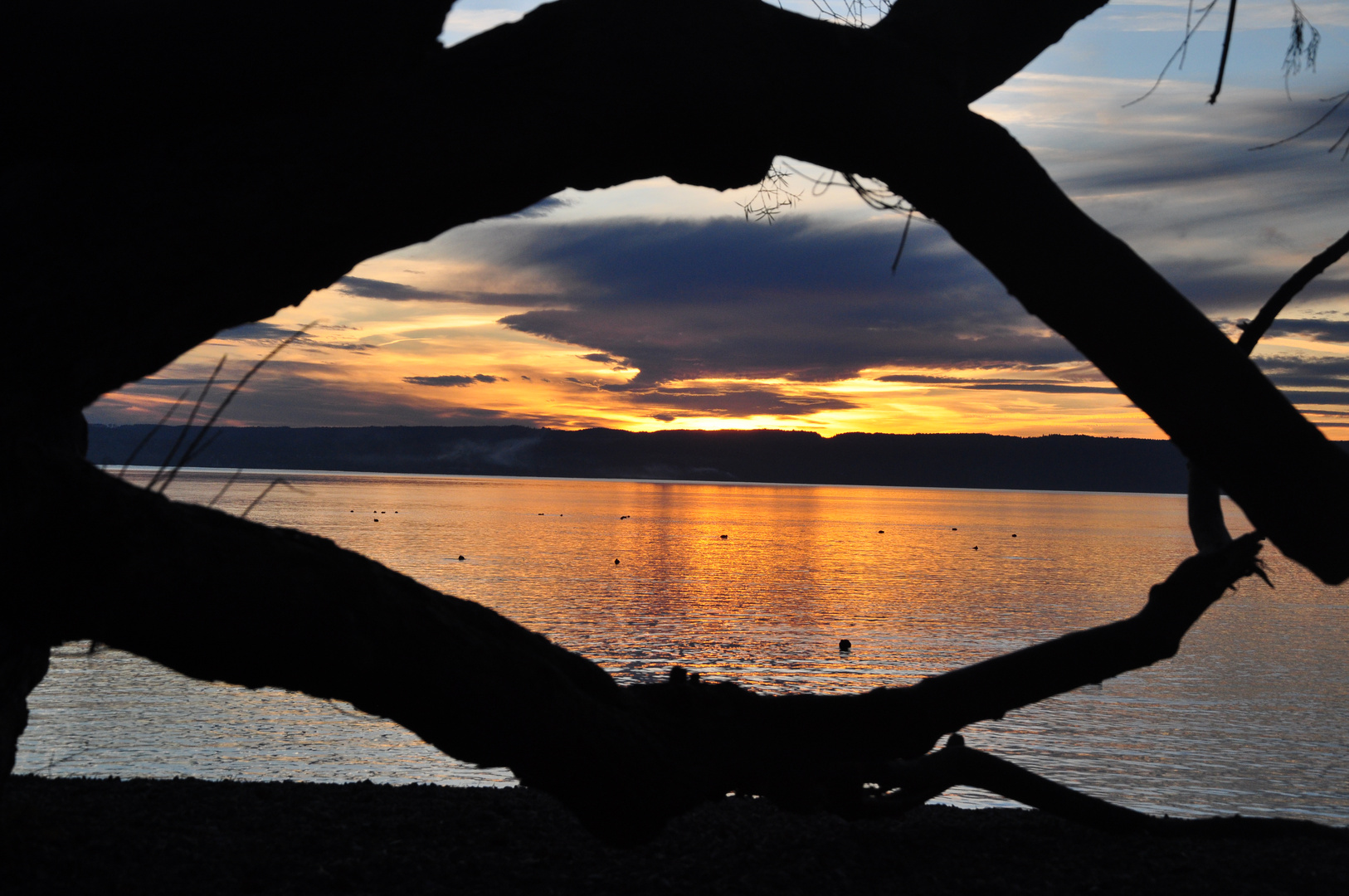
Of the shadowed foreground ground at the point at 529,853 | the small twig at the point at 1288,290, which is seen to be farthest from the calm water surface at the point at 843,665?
the small twig at the point at 1288,290

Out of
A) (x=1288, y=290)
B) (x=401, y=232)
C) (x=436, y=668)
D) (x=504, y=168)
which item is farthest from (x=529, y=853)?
(x=1288, y=290)

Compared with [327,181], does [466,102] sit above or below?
above

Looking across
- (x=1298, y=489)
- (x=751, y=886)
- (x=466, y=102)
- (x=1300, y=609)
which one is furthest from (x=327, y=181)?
(x=1300, y=609)

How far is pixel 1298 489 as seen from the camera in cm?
317

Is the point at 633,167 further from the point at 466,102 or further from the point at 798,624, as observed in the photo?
the point at 798,624

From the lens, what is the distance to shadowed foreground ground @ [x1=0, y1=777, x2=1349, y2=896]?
6051 millimetres

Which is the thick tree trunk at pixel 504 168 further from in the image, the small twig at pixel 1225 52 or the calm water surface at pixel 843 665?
the calm water surface at pixel 843 665

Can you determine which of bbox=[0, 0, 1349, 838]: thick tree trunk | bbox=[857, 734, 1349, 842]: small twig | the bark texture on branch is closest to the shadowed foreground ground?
bbox=[857, 734, 1349, 842]: small twig

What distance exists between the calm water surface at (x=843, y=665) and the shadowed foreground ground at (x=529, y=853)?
8.50 ft

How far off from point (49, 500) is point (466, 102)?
1824 millimetres

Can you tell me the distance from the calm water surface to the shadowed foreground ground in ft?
8.50

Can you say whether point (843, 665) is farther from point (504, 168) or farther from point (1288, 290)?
point (504, 168)

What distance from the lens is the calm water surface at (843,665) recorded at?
1221cm

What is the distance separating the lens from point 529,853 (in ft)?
22.4
